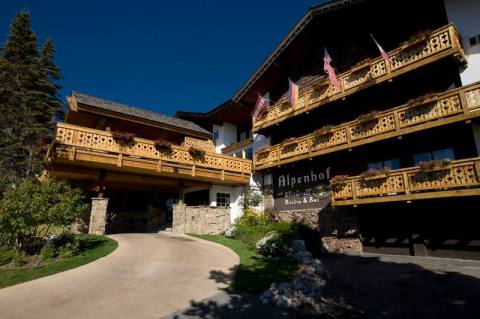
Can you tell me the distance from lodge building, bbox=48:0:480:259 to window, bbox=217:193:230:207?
80 mm

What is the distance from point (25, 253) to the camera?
10570 mm

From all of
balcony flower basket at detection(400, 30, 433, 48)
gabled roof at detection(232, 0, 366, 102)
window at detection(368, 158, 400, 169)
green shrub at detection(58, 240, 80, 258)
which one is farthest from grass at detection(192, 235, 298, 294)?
gabled roof at detection(232, 0, 366, 102)

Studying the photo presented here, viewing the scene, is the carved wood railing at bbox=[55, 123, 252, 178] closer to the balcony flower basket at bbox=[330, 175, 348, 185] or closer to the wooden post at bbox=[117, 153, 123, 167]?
the wooden post at bbox=[117, 153, 123, 167]

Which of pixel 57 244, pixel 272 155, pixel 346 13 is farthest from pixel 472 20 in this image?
pixel 57 244

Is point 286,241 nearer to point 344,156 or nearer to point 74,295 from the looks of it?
point 344,156

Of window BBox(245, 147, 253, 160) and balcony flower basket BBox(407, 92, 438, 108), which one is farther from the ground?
window BBox(245, 147, 253, 160)

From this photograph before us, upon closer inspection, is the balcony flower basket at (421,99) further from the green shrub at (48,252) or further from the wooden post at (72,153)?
the wooden post at (72,153)

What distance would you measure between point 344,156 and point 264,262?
8844 millimetres

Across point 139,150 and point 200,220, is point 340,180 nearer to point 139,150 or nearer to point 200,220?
point 200,220

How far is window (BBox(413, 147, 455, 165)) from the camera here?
42.5 ft

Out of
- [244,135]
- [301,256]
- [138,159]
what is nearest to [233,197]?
[244,135]

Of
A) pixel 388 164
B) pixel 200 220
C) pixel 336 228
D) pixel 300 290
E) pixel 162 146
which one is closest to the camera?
pixel 300 290

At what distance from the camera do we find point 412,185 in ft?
39.7

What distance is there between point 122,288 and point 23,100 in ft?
105
